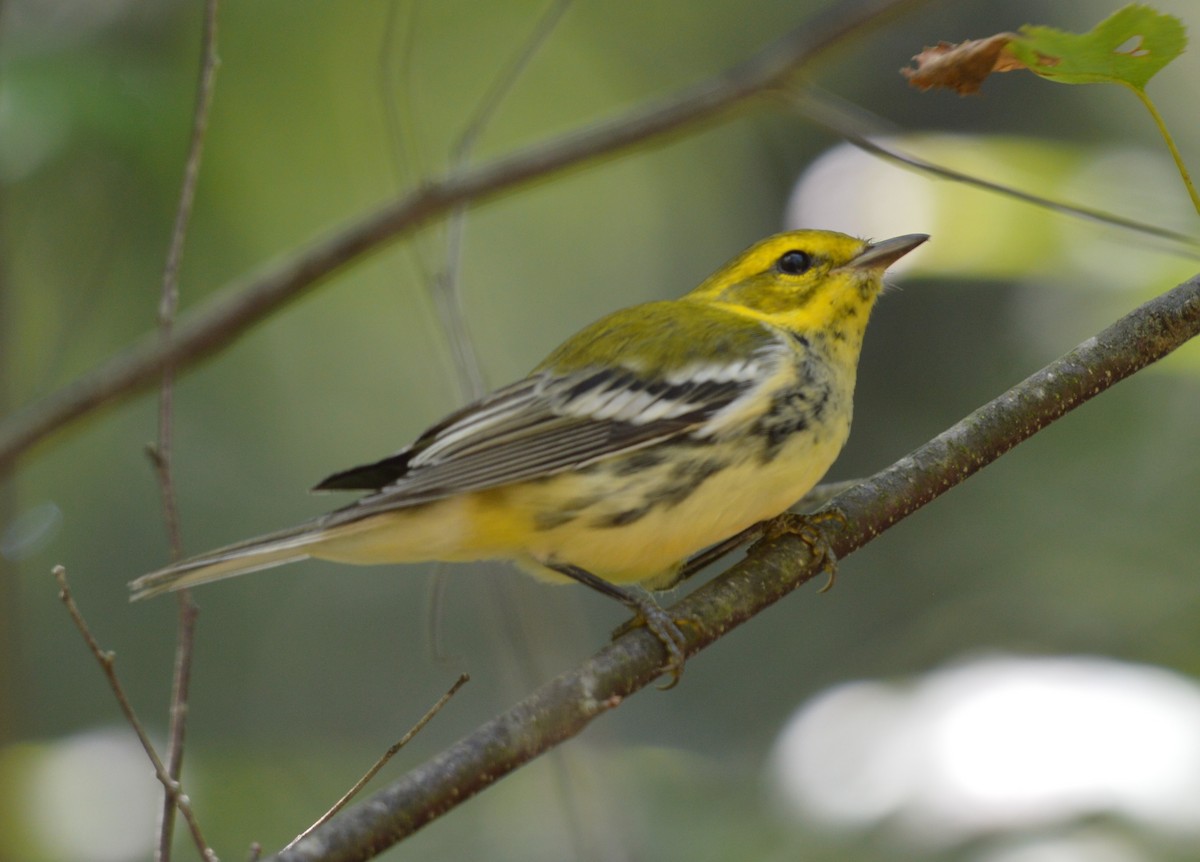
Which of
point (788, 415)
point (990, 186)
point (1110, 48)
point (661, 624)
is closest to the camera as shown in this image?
point (1110, 48)

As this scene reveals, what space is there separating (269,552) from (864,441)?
13.7ft

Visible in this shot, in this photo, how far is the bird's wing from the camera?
273 centimetres

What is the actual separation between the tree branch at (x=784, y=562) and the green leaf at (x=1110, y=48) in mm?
507

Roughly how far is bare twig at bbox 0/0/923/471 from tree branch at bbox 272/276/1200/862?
148cm

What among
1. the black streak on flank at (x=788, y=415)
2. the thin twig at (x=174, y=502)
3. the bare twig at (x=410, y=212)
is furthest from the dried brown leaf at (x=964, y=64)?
the thin twig at (x=174, y=502)

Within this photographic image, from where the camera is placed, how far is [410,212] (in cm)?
352

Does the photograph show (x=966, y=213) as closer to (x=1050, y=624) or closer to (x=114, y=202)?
(x=1050, y=624)

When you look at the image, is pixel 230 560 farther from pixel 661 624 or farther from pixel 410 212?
pixel 410 212

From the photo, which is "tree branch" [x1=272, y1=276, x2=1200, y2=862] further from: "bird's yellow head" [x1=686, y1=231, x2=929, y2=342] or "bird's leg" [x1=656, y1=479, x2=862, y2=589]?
"bird's yellow head" [x1=686, y1=231, x2=929, y2=342]

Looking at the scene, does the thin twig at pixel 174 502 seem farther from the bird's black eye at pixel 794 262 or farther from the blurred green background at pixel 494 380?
the bird's black eye at pixel 794 262

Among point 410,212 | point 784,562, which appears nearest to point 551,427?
point 784,562

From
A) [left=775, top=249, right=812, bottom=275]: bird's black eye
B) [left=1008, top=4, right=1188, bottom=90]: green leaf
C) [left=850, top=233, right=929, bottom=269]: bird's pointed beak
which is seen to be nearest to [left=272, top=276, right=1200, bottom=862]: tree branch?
[left=1008, top=4, right=1188, bottom=90]: green leaf

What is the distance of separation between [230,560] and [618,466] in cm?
85

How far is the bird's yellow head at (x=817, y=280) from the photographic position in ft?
10.2
